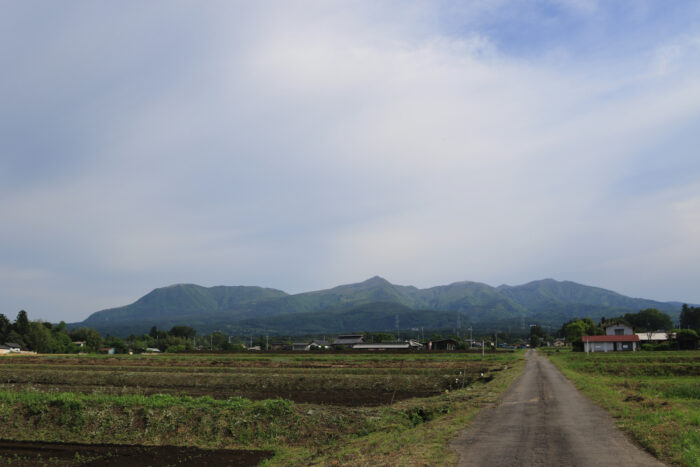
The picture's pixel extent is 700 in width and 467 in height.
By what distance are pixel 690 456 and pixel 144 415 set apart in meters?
22.5

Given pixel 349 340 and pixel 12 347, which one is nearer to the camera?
pixel 12 347

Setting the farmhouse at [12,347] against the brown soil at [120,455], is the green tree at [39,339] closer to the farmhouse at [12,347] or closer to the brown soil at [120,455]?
the farmhouse at [12,347]

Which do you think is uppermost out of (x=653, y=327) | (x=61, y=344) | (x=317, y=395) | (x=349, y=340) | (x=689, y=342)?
(x=317, y=395)

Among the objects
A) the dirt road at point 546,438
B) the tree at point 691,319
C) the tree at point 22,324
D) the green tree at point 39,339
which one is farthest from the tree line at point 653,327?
the tree at point 22,324

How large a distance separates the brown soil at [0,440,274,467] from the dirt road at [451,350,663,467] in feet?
27.9

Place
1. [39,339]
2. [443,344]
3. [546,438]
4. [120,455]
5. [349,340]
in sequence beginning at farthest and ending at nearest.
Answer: [349,340] → [443,344] → [39,339] → [120,455] → [546,438]

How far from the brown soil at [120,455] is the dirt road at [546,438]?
8497mm

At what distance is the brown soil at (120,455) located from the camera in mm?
17906

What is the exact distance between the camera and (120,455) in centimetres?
1934

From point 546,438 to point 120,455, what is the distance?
1695 centimetres

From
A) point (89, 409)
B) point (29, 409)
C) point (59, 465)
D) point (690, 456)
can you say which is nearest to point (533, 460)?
point (690, 456)

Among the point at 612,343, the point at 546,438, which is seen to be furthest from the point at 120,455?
the point at 612,343

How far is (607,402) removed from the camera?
23656 mm

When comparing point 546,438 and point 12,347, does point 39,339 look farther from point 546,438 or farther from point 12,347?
point 546,438
